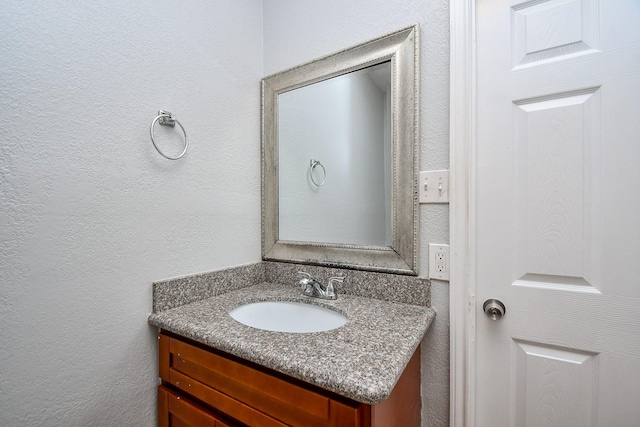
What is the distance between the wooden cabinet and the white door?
14.0 inches

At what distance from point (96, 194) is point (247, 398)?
76cm

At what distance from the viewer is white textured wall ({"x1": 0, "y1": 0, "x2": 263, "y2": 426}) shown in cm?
74

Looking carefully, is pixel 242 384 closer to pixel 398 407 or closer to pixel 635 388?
pixel 398 407

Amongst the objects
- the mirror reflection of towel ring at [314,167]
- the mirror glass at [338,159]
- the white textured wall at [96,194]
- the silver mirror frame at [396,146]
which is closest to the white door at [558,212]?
the silver mirror frame at [396,146]

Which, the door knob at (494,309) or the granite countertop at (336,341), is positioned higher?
the door knob at (494,309)

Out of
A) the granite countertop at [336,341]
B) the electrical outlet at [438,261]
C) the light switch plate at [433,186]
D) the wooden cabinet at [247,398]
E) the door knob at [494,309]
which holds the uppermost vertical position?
the light switch plate at [433,186]

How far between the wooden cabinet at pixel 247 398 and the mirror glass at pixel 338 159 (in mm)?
576

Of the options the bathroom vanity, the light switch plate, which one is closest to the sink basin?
the bathroom vanity

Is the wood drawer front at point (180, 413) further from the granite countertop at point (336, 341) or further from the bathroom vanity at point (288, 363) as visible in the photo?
the granite countertop at point (336, 341)

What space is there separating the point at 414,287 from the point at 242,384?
66cm

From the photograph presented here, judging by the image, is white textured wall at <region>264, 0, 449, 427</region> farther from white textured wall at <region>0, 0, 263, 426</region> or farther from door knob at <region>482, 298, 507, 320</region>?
white textured wall at <region>0, 0, 263, 426</region>

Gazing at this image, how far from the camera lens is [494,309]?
94 cm

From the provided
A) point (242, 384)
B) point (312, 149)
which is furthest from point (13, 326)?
point (312, 149)

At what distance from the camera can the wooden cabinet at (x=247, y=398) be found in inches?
25.6
